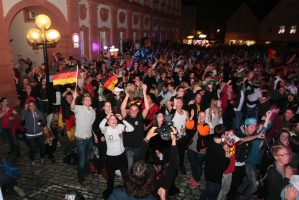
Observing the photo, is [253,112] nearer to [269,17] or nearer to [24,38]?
[24,38]

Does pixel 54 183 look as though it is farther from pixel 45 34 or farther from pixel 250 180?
pixel 45 34

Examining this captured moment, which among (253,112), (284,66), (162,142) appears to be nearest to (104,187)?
(162,142)

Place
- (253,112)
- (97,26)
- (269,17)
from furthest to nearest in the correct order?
(269,17)
(97,26)
(253,112)

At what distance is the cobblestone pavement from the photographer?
5781 mm

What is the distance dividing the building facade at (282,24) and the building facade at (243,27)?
138 centimetres

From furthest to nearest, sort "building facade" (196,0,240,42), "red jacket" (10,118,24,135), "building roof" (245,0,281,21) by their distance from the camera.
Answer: "building facade" (196,0,240,42)
"building roof" (245,0,281,21)
"red jacket" (10,118,24,135)

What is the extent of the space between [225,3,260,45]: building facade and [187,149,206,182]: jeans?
5323 cm

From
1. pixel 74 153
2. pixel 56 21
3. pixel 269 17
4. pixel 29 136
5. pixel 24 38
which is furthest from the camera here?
pixel 269 17

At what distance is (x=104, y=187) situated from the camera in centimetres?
612

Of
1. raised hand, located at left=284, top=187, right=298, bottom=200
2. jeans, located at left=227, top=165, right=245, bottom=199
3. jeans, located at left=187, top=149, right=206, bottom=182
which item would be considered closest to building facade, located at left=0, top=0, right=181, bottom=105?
jeans, located at left=187, top=149, right=206, bottom=182

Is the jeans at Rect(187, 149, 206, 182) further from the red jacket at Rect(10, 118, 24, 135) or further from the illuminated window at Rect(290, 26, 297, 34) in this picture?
the illuminated window at Rect(290, 26, 297, 34)

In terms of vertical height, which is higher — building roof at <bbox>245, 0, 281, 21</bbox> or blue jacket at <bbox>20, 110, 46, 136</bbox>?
building roof at <bbox>245, 0, 281, 21</bbox>

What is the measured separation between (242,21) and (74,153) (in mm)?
56068

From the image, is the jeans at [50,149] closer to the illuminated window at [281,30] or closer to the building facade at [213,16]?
the illuminated window at [281,30]
